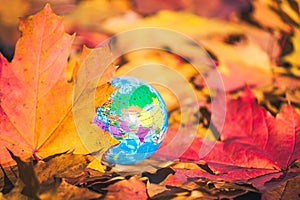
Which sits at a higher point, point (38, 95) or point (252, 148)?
point (38, 95)

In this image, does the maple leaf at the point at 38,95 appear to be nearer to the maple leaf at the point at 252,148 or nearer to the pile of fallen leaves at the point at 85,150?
the pile of fallen leaves at the point at 85,150

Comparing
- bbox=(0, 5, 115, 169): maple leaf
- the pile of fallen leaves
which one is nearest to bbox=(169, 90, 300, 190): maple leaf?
the pile of fallen leaves

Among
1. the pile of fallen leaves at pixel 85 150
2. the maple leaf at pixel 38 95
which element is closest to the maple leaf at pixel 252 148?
the pile of fallen leaves at pixel 85 150

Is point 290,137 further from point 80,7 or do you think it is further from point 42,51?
point 80,7

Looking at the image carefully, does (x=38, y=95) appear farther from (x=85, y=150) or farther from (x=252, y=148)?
(x=252, y=148)

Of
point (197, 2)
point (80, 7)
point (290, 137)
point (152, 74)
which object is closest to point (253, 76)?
point (152, 74)

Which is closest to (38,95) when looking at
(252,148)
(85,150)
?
(85,150)
